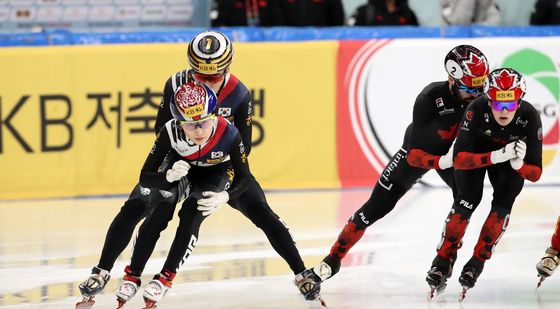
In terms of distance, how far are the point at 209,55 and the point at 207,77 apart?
16 cm

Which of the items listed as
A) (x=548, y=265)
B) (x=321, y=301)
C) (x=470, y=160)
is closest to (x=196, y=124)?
(x=321, y=301)

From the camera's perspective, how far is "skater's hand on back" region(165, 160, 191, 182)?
600cm

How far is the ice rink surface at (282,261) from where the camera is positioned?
Result: 21.7 ft

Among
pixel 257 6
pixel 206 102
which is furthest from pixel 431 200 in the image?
pixel 206 102

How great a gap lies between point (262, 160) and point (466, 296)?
14.4ft

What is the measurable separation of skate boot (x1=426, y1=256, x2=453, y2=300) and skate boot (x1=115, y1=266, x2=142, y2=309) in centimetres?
165

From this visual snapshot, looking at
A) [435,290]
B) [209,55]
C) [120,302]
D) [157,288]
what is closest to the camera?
[157,288]

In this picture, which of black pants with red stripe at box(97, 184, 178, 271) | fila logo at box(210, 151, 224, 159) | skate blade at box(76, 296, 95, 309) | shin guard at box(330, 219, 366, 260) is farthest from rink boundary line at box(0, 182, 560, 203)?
fila logo at box(210, 151, 224, 159)

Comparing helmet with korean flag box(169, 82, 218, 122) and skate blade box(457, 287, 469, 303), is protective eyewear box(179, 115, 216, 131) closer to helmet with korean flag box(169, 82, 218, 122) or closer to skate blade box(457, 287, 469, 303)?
helmet with korean flag box(169, 82, 218, 122)

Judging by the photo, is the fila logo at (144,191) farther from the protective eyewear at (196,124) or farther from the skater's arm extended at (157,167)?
the protective eyewear at (196,124)

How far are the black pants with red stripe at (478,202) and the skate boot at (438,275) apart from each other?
3 cm

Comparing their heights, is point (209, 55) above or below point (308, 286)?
above

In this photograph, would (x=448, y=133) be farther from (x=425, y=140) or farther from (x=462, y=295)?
(x=462, y=295)

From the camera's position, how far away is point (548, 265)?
22.1 feet
